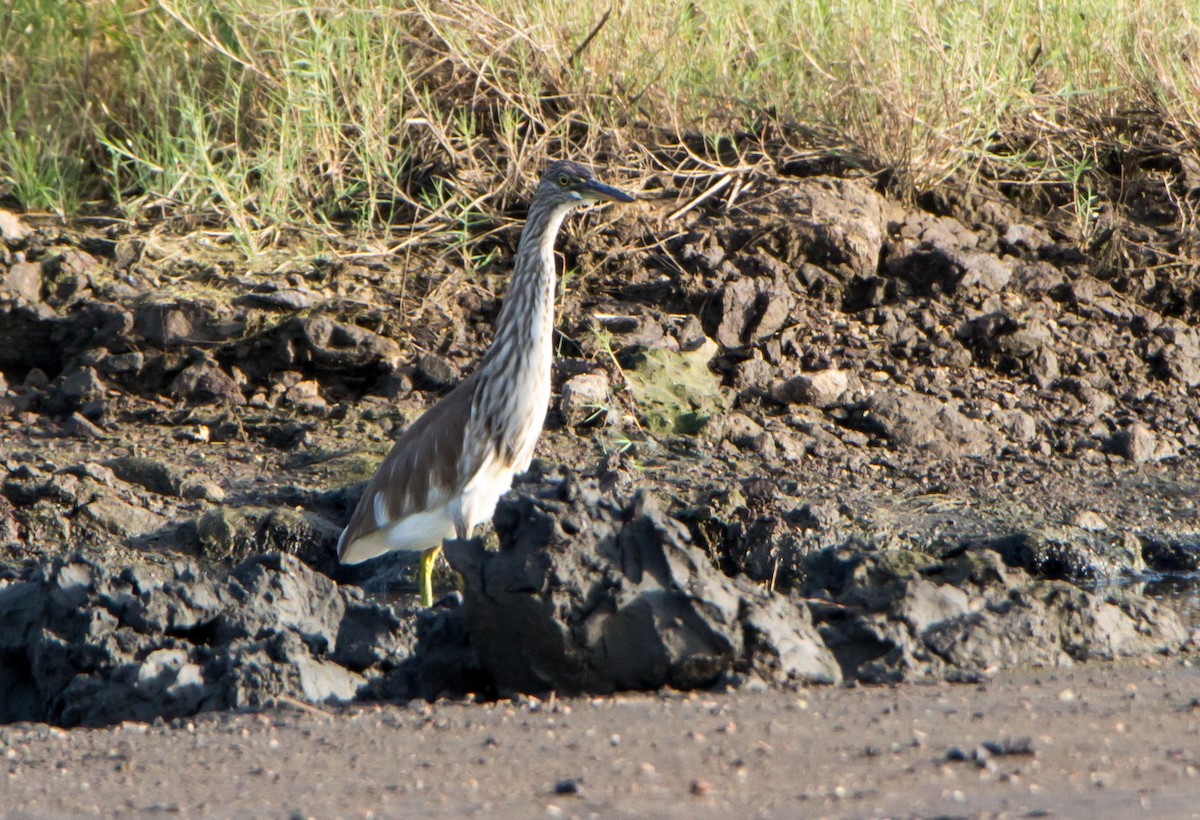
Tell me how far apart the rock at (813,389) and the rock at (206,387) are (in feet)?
7.97

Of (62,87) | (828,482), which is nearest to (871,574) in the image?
(828,482)

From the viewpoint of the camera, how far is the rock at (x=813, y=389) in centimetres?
672

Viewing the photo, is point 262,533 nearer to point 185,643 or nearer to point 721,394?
point 185,643

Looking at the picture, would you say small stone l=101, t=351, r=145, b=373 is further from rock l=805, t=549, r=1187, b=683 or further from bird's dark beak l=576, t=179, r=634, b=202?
rock l=805, t=549, r=1187, b=683

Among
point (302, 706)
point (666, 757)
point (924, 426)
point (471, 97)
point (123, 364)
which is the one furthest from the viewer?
point (471, 97)

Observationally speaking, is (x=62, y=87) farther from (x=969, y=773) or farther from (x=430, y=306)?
(x=969, y=773)

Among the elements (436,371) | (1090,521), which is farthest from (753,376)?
(1090,521)

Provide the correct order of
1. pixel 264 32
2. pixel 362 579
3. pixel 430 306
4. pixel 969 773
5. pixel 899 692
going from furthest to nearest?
pixel 264 32 → pixel 430 306 → pixel 362 579 → pixel 899 692 → pixel 969 773

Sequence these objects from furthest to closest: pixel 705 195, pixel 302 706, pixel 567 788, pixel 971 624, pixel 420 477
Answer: pixel 705 195 → pixel 420 477 → pixel 971 624 → pixel 302 706 → pixel 567 788

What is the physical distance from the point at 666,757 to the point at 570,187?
2.98 m

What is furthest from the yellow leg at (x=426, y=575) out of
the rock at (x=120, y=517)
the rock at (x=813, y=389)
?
the rock at (x=813, y=389)

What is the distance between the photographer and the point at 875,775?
3039 mm

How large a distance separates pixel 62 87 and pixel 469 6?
7.28 ft

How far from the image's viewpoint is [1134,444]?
260 inches
